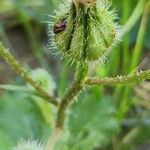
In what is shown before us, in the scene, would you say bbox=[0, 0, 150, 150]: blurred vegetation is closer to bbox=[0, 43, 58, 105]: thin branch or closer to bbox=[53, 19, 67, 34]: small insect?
bbox=[0, 43, 58, 105]: thin branch

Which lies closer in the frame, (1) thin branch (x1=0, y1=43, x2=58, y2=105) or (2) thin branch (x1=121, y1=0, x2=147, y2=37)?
(1) thin branch (x1=0, y1=43, x2=58, y2=105)

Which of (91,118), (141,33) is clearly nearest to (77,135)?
(91,118)

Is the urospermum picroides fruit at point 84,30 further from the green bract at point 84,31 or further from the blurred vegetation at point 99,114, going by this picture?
the blurred vegetation at point 99,114

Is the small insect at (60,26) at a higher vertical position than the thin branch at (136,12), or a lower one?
lower

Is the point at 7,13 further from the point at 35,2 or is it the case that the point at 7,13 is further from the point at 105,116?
the point at 105,116

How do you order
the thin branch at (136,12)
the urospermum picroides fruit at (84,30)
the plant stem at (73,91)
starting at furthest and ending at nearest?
the thin branch at (136,12) → the plant stem at (73,91) → the urospermum picroides fruit at (84,30)

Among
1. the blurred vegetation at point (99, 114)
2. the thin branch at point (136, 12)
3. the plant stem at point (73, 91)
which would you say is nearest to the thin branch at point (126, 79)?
the plant stem at point (73, 91)

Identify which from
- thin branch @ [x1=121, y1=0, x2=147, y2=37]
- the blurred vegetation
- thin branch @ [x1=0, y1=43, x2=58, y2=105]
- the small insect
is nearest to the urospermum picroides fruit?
the small insect

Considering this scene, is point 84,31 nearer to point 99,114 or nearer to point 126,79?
point 126,79
